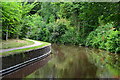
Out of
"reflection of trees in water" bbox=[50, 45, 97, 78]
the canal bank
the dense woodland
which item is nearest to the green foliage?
the dense woodland

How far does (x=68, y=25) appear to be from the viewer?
32281mm

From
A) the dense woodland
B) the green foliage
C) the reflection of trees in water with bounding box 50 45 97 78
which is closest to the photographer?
the reflection of trees in water with bounding box 50 45 97 78

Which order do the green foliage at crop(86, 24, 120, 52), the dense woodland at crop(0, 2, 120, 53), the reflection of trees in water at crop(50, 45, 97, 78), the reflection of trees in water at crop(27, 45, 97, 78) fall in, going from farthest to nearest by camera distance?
the green foliage at crop(86, 24, 120, 52)
the dense woodland at crop(0, 2, 120, 53)
the reflection of trees in water at crop(50, 45, 97, 78)
the reflection of trees in water at crop(27, 45, 97, 78)

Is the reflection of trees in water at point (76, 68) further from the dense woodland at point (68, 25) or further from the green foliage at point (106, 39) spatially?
the green foliage at point (106, 39)

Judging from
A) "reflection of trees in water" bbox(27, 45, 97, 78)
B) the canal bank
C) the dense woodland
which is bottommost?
"reflection of trees in water" bbox(27, 45, 97, 78)

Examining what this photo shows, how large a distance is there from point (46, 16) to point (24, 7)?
24.5m

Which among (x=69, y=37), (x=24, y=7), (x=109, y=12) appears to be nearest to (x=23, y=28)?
(x=24, y=7)

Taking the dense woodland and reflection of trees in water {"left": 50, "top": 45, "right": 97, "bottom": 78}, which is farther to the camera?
the dense woodland

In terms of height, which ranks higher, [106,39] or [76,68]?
[106,39]

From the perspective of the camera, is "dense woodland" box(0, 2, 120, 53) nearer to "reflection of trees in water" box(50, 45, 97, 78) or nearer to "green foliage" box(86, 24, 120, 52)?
"green foliage" box(86, 24, 120, 52)

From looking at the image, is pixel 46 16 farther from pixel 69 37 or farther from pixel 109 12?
pixel 109 12

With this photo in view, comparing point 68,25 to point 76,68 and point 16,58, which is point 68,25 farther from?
point 16,58

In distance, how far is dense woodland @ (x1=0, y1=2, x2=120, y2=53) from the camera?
9430mm

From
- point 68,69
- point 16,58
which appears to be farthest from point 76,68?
point 16,58
